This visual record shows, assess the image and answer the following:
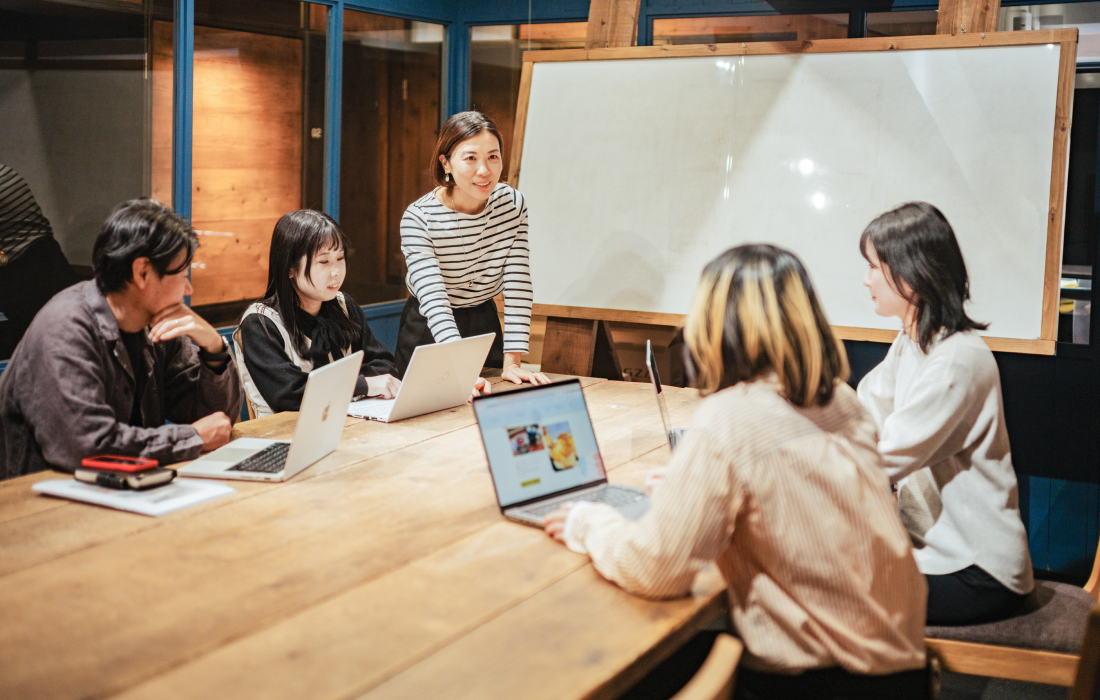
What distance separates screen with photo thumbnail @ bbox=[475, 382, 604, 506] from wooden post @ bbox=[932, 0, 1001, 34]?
90.9 inches

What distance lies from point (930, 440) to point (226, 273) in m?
3.02

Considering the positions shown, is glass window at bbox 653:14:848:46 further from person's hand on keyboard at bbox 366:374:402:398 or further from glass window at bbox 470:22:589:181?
person's hand on keyboard at bbox 366:374:402:398

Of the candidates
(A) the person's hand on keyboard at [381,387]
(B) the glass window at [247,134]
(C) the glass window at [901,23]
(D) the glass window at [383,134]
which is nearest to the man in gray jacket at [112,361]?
(A) the person's hand on keyboard at [381,387]

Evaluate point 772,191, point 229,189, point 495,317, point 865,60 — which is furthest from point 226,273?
point 865,60

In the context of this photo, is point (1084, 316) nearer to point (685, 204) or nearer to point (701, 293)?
point (685, 204)

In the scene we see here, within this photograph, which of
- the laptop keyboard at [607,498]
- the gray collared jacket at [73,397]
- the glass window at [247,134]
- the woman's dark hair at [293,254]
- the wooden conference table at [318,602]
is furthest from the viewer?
the glass window at [247,134]

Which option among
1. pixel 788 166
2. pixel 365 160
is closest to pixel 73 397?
pixel 788 166

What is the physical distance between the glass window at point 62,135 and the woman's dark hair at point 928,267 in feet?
8.86

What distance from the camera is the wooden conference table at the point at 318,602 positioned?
3.71ft

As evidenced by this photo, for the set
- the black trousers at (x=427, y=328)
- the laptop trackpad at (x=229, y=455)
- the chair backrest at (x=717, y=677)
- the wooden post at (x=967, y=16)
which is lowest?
the laptop trackpad at (x=229, y=455)

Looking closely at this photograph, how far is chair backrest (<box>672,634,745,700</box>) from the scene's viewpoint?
936 mm

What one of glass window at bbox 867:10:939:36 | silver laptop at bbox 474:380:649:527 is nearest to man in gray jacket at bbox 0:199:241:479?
silver laptop at bbox 474:380:649:527

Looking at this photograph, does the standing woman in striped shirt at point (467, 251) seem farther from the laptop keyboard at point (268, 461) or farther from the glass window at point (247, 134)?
the glass window at point (247, 134)

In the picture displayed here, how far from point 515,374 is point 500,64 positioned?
2379 millimetres
